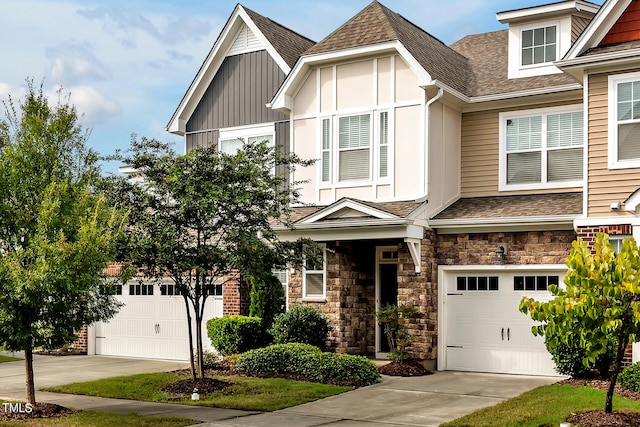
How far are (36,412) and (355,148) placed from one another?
9626 millimetres

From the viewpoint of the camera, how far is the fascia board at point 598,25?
53.4ft

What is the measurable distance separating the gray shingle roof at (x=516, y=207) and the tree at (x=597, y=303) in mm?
5886

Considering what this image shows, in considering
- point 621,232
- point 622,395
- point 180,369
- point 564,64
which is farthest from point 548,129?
point 180,369

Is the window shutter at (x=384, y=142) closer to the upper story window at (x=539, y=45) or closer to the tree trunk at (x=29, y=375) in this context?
the upper story window at (x=539, y=45)

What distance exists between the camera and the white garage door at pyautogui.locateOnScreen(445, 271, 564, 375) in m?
17.7

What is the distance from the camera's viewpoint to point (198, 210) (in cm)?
1475

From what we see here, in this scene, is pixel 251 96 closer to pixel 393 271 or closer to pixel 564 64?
pixel 393 271

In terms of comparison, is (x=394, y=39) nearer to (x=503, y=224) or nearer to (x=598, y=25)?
(x=598, y=25)

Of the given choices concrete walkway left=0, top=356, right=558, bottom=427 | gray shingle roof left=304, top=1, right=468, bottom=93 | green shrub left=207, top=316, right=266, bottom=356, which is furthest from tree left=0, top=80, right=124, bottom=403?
gray shingle roof left=304, top=1, right=468, bottom=93

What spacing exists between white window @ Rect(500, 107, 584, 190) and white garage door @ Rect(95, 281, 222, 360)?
26.8 ft

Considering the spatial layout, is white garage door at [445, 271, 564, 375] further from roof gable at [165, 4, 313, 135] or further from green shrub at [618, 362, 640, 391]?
roof gable at [165, 4, 313, 135]

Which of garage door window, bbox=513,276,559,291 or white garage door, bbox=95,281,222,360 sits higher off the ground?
garage door window, bbox=513,276,559,291

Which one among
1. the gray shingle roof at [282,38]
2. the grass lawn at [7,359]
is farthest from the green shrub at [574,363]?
the grass lawn at [7,359]

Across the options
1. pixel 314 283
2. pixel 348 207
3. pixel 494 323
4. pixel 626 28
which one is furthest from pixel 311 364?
pixel 626 28
